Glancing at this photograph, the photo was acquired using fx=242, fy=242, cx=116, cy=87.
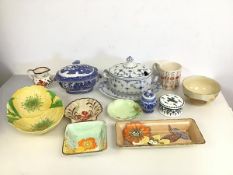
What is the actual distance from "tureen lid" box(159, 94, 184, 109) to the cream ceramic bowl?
→ 49 millimetres

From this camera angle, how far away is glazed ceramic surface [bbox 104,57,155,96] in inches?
31.4

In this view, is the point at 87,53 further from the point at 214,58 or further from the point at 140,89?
the point at 214,58

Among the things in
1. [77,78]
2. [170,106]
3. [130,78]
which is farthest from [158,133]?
[77,78]

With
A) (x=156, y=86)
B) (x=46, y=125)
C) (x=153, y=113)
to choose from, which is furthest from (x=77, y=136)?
(x=156, y=86)

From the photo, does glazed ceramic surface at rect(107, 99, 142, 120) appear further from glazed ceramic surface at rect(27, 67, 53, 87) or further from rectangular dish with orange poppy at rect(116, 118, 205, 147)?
glazed ceramic surface at rect(27, 67, 53, 87)

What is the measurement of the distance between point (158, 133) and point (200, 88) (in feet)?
0.92

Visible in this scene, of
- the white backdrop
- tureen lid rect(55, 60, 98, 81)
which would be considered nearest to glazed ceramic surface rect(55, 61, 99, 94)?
tureen lid rect(55, 60, 98, 81)

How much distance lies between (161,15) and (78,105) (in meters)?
0.44

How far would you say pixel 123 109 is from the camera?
79 centimetres

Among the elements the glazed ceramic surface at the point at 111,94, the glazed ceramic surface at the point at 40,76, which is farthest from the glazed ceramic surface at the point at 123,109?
the glazed ceramic surface at the point at 40,76

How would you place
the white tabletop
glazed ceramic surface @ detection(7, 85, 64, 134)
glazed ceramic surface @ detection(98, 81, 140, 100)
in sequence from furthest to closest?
glazed ceramic surface @ detection(98, 81, 140, 100)
glazed ceramic surface @ detection(7, 85, 64, 134)
the white tabletop

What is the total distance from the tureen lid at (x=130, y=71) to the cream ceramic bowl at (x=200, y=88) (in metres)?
0.15

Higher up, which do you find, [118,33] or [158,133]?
[118,33]

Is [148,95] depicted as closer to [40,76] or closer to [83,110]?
[83,110]
